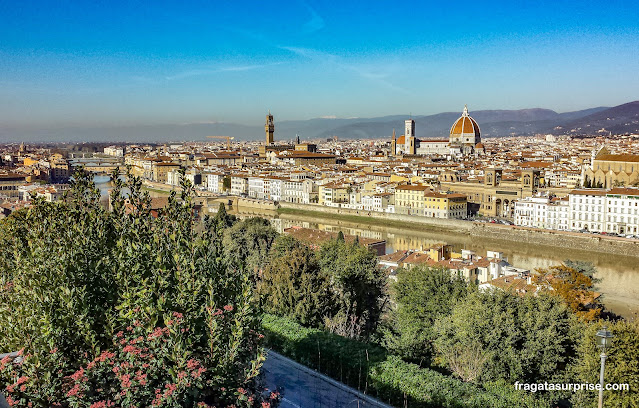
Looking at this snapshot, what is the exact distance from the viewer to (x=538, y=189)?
2869 centimetres

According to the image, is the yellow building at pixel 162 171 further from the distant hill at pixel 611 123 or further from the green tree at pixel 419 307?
the distant hill at pixel 611 123

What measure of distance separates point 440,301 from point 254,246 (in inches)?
305

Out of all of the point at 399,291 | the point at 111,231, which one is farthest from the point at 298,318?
the point at 111,231

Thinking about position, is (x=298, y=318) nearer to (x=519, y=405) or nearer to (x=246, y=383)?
(x=519, y=405)

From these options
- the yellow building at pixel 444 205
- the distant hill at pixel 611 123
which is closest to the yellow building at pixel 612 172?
the yellow building at pixel 444 205

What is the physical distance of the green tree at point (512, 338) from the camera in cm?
598

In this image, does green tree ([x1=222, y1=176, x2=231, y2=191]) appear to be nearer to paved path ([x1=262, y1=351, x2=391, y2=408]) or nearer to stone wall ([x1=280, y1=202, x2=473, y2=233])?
stone wall ([x1=280, y1=202, x2=473, y2=233])

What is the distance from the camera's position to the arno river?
14109mm

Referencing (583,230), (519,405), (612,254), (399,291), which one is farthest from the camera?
(583,230)

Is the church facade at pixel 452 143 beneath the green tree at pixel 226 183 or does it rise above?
above

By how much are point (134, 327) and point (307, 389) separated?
2.11 metres

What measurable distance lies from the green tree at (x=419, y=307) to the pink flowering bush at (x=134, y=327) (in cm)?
374

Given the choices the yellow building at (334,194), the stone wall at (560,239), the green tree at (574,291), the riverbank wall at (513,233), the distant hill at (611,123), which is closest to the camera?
the green tree at (574,291)

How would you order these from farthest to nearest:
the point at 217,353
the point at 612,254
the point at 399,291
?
1. the point at 612,254
2. the point at 399,291
3. the point at 217,353
